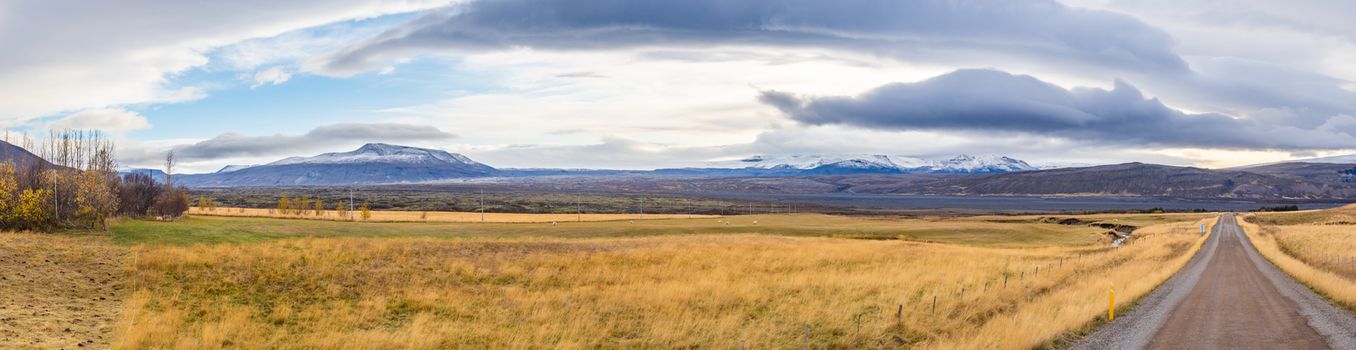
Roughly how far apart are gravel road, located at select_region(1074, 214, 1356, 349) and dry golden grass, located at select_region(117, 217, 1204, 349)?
1.15m

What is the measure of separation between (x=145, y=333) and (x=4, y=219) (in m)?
33.2

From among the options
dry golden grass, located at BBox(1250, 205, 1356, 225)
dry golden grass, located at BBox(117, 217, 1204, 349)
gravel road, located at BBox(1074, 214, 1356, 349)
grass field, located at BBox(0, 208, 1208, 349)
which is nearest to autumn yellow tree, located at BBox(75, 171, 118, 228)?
grass field, located at BBox(0, 208, 1208, 349)

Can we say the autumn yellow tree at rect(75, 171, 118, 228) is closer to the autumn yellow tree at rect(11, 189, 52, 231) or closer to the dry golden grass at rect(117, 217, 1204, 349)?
the autumn yellow tree at rect(11, 189, 52, 231)

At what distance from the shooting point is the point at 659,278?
116 feet

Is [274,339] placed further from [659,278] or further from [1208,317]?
[1208,317]

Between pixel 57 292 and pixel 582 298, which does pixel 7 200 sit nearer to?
pixel 57 292

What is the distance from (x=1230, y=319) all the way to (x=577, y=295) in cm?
2122

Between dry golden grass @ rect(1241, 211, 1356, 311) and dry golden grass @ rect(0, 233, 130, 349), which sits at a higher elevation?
dry golden grass @ rect(0, 233, 130, 349)

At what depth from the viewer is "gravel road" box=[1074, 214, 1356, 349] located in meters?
20.0

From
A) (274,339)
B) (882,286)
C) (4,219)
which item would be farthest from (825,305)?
(4,219)

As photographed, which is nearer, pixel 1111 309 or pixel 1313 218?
pixel 1111 309

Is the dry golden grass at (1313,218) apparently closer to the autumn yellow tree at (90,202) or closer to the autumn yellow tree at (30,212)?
the autumn yellow tree at (90,202)

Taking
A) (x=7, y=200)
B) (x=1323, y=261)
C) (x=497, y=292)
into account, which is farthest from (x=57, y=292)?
(x=1323, y=261)

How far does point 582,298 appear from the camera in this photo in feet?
93.9
